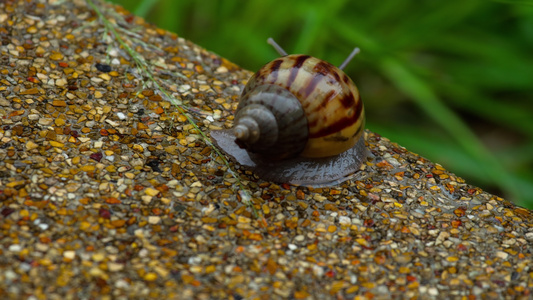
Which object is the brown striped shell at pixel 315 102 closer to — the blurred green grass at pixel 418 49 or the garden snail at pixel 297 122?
the garden snail at pixel 297 122

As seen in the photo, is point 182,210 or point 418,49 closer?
point 182,210

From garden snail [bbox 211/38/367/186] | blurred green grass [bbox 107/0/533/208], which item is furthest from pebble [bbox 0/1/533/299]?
blurred green grass [bbox 107/0/533/208]

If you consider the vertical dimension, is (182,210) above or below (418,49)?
below

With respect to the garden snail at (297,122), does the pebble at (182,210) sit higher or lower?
lower

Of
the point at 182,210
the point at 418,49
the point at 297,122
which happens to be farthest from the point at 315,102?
the point at 418,49

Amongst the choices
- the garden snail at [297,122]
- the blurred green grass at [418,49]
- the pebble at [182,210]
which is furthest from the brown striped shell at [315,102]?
the blurred green grass at [418,49]

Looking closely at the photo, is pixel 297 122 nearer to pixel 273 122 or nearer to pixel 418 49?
pixel 273 122

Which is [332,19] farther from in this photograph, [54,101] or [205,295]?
[205,295]
